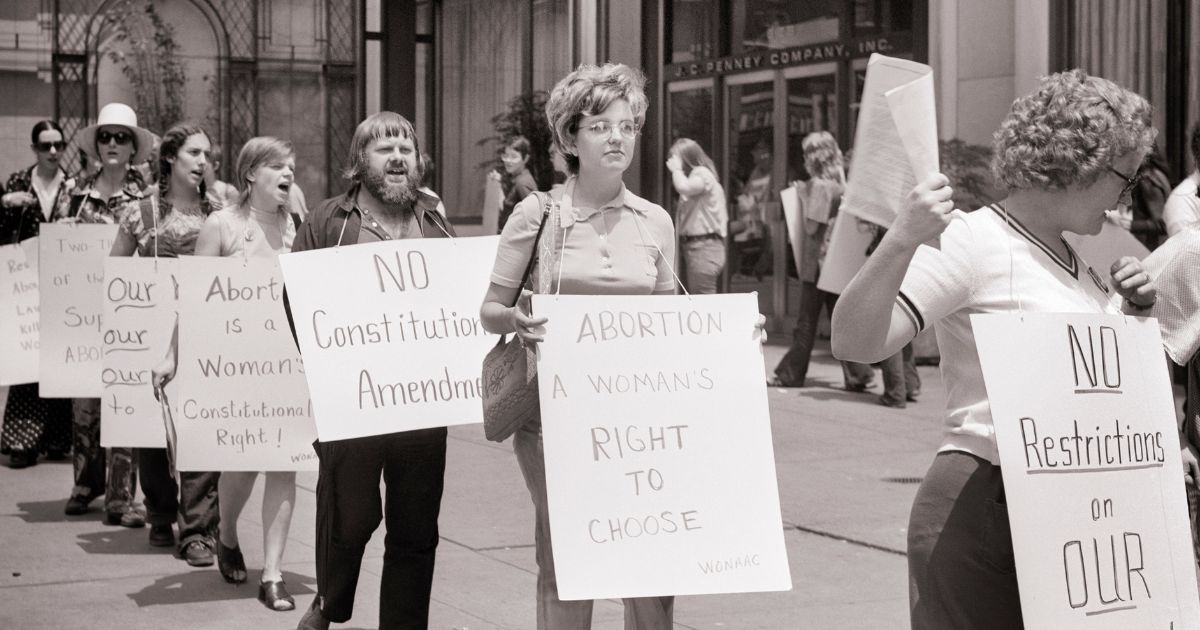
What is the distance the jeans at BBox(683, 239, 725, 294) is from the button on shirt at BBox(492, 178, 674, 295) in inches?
354

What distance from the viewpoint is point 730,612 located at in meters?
6.35

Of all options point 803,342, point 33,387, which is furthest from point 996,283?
point 803,342

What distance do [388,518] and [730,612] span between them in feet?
5.26

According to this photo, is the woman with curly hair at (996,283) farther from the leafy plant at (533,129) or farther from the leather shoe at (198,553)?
the leafy plant at (533,129)

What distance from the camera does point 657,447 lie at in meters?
4.17

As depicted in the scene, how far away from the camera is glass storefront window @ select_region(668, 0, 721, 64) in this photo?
18.4 metres

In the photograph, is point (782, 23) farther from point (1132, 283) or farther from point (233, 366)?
point (1132, 283)


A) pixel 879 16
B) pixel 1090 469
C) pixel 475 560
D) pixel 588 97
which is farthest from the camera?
pixel 879 16

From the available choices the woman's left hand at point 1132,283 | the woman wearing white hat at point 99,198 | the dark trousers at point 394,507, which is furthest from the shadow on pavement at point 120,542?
the woman's left hand at point 1132,283

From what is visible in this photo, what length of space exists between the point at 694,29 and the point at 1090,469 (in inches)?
624

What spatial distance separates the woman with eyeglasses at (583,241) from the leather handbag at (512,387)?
2 cm

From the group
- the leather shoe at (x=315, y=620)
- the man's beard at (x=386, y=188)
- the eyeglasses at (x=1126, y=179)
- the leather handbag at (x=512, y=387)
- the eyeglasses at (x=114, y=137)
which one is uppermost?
the eyeglasses at (x=114, y=137)

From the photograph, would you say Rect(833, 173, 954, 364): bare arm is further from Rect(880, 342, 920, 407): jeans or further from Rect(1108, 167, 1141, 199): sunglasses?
Rect(880, 342, 920, 407): jeans

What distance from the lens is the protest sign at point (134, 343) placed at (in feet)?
24.5
